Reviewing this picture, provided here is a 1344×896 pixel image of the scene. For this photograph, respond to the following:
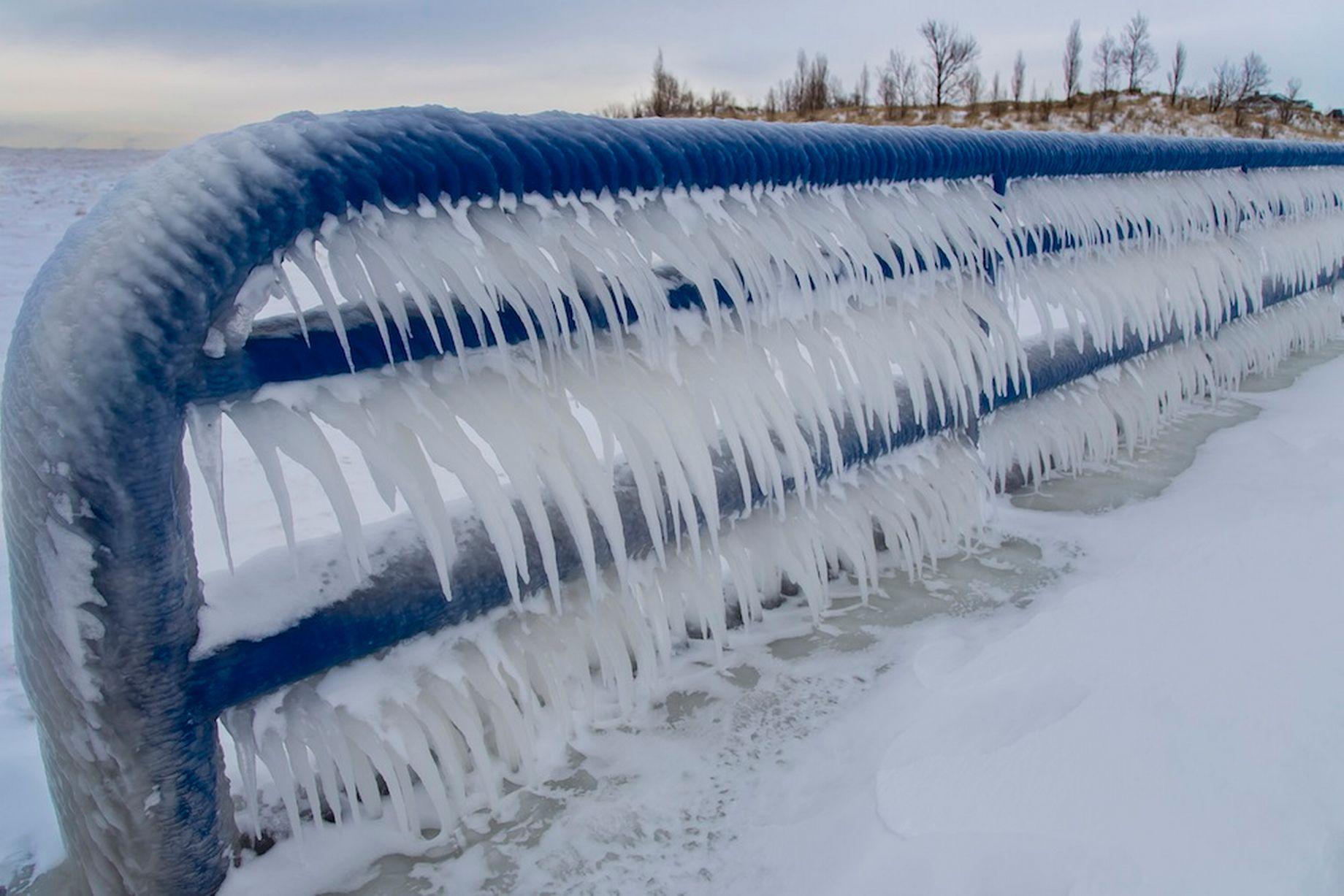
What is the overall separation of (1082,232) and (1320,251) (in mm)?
2905

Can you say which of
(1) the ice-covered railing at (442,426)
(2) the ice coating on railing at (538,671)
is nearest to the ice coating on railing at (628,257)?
(1) the ice-covered railing at (442,426)

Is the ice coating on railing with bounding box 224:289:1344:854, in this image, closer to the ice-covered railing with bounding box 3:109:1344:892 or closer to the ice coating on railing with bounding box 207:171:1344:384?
the ice-covered railing with bounding box 3:109:1344:892

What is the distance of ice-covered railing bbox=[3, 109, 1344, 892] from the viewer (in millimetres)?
881

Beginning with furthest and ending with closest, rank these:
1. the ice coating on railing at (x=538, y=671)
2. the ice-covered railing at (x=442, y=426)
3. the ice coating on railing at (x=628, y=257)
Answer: the ice coating on railing at (x=538, y=671)
the ice coating on railing at (x=628, y=257)
the ice-covered railing at (x=442, y=426)

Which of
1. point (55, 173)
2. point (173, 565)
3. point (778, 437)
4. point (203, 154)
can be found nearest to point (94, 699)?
point (173, 565)

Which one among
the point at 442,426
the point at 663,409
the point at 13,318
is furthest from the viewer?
the point at 13,318

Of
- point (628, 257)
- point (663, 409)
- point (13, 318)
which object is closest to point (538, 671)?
point (663, 409)

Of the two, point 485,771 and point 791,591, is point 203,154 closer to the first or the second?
point 485,771

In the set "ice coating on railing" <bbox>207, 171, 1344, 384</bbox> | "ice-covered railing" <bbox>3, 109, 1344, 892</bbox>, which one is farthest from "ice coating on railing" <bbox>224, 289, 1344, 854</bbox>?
"ice coating on railing" <bbox>207, 171, 1344, 384</bbox>

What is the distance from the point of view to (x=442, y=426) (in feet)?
3.58

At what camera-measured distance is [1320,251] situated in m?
4.38

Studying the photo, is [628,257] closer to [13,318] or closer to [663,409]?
[663,409]

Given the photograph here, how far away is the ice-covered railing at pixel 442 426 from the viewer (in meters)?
0.88

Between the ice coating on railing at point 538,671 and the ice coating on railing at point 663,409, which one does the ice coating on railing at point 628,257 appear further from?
the ice coating on railing at point 538,671
